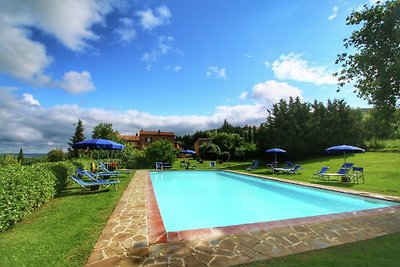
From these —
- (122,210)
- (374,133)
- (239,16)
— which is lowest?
(122,210)

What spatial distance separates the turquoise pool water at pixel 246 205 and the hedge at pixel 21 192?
3.92 meters

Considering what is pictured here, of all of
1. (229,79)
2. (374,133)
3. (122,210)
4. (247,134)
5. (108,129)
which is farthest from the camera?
(247,134)

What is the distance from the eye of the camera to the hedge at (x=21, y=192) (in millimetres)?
5531

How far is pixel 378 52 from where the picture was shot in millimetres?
9664

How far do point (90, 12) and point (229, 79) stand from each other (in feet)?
36.9

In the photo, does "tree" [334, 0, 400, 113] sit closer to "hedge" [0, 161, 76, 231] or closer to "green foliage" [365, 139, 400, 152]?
"hedge" [0, 161, 76, 231]

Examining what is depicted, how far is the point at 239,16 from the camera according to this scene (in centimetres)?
1126

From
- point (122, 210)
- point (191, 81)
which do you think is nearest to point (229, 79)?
point (191, 81)

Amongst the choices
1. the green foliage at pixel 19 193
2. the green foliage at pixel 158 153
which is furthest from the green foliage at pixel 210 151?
the green foliage at pixel 19 193

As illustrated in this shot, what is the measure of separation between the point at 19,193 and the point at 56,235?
2018 mm

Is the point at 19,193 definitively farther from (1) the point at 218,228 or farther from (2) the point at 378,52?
(2) the point at 378,52

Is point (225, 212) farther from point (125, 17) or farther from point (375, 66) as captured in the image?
point (125, 17)

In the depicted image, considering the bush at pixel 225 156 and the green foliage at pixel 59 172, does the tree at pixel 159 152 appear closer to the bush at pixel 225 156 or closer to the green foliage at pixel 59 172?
the bush at pixel 225 156

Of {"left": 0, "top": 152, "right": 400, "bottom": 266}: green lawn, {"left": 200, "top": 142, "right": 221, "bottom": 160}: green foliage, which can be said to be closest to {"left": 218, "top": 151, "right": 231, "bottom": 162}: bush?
{"left": 200, "top": 142, "right": 221, "bottom": 160}: green foliage
